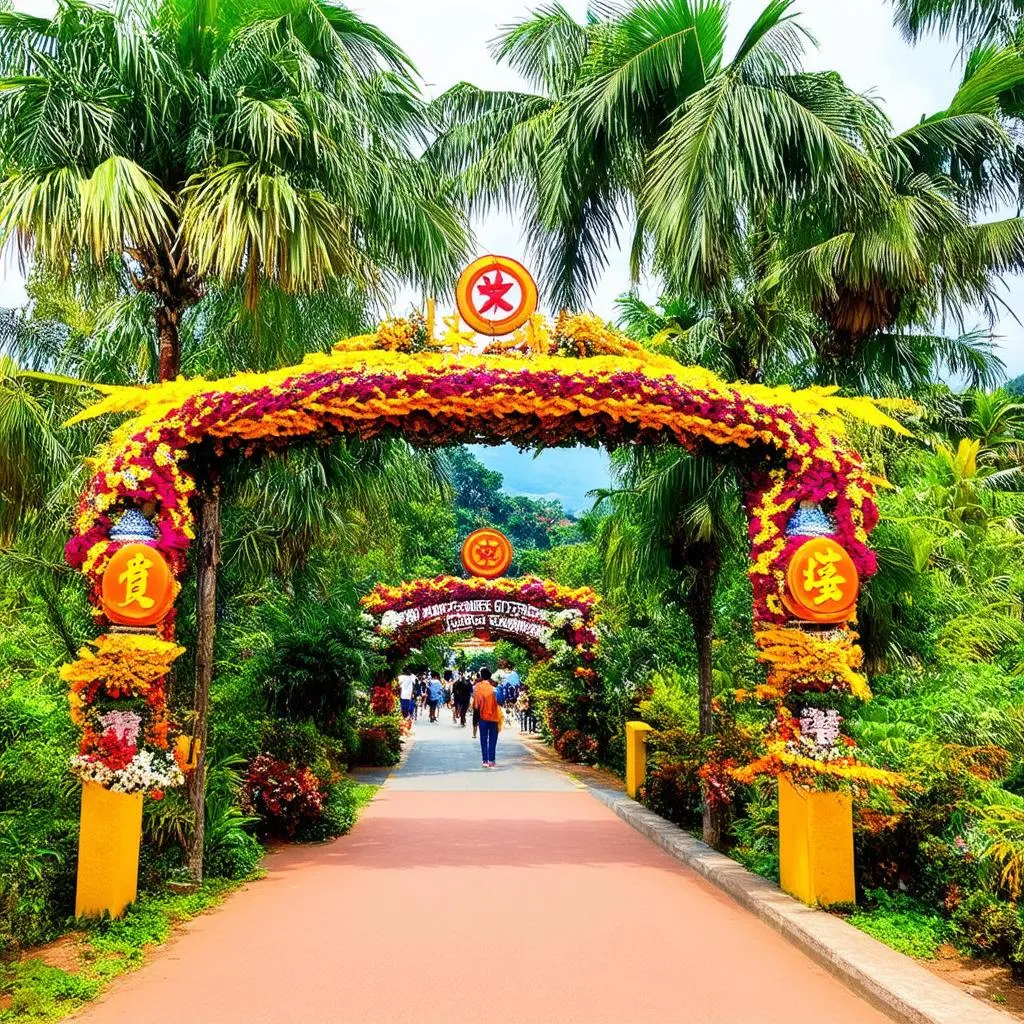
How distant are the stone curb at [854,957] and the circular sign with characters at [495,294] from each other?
15.8 feet

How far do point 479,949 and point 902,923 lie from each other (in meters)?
2.64

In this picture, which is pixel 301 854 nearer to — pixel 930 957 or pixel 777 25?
pixel 930 957

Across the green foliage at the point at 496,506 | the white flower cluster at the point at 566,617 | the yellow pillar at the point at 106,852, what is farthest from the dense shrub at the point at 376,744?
the green foliage at the point at 496,506

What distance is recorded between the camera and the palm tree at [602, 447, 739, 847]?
10.1 metres

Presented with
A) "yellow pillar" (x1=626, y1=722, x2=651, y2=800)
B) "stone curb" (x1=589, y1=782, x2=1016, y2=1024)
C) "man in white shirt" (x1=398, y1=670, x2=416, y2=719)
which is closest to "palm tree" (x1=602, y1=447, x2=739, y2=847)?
"stone curb" (x1=589, y1=782, x2=1016, y2=1024)

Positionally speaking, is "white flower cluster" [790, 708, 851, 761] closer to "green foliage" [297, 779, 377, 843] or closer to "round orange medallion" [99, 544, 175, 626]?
"round orange medallion" [99, 544, 175, 626]

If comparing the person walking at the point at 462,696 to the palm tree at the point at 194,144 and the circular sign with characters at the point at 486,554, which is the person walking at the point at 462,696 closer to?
the circular sign with characters at the point at 486,554

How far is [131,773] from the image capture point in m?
6.71

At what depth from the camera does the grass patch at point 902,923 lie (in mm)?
5867

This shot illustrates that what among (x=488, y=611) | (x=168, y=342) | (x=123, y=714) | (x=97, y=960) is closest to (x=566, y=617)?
(x=488, y=611)

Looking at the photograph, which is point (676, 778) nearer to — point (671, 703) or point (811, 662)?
point (671, 703)

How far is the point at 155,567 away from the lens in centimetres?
701

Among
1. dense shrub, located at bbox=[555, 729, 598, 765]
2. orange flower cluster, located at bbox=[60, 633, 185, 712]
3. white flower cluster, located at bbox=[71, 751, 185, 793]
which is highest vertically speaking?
orange flower cluster, located at bbox=[60, 633, 185, 712]

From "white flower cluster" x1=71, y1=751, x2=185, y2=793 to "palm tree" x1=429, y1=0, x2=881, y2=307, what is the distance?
220 inches
